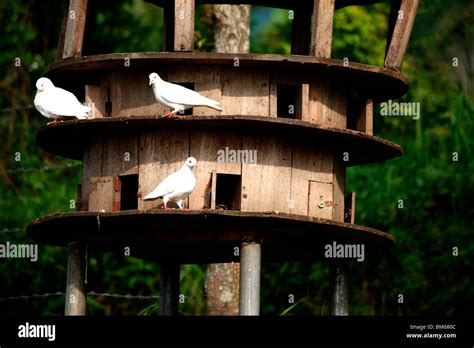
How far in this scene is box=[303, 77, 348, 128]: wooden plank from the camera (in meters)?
21.6

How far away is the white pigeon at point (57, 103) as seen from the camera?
21.5 metres

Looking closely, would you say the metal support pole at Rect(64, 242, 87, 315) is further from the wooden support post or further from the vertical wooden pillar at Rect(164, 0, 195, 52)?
the vertical wooden pillar at Rect(164, 0, 195, 52)

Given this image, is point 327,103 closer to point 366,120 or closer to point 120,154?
point 366,120

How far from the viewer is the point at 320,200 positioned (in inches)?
854

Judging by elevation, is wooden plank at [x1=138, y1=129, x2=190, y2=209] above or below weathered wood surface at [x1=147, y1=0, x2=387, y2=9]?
below

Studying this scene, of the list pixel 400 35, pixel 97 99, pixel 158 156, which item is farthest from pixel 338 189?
pixel 97 99

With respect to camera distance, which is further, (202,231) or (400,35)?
(400,35)

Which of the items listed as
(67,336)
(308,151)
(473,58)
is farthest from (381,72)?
(473,58)

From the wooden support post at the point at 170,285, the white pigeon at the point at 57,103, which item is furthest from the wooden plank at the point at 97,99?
the wooden support post at the point at 170,285

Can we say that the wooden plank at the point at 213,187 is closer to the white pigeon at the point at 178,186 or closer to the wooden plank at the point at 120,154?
the white pigeon at the point at 178,186

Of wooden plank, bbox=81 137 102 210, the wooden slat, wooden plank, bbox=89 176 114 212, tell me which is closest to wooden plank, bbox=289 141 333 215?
the wooden slat

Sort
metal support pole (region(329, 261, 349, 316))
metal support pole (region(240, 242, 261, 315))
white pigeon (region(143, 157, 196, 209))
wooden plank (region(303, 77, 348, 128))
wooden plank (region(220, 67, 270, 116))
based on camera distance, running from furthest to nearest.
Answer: metal support pole (region(329, 261, 349, 316)) → wooden plank (region(303, 77, 348, 128)) → wooden plank (region(220, 67, 270, 116)) → metal support pole (region(240, 242, 261, 315)) → white pigeon (region(143, 157, 196, 209))

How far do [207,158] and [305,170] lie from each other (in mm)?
1313

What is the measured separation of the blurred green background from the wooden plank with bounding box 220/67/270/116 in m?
5.01
